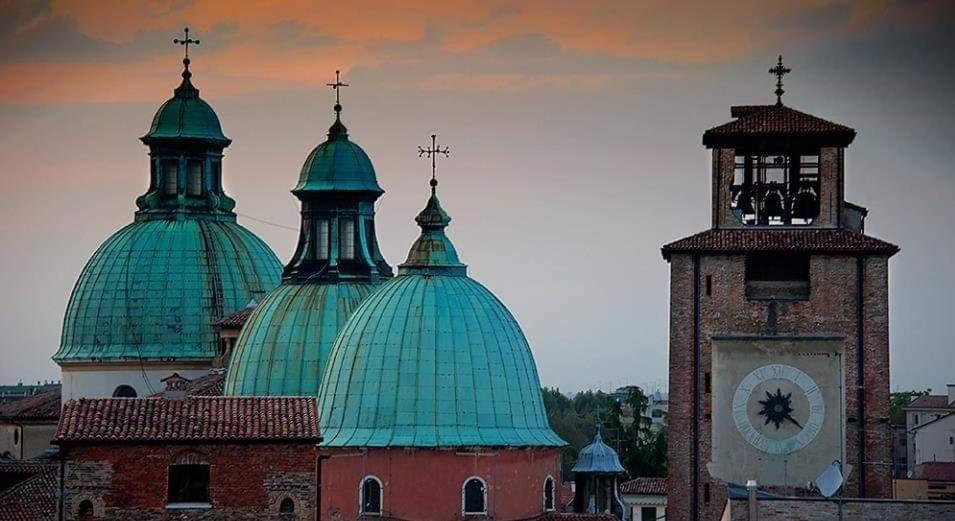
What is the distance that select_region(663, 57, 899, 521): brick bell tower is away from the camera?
65688mm

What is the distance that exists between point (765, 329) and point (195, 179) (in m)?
26.2

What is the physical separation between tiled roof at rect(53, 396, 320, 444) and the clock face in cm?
1108

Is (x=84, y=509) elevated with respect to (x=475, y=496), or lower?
lower

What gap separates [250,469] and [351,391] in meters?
9.14

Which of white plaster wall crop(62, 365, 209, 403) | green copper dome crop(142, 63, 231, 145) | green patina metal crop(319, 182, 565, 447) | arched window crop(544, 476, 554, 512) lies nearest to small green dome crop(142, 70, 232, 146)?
green copper dome crop(142, 63, 231, 145)

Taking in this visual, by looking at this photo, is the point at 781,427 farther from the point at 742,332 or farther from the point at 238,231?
the point at 238,231

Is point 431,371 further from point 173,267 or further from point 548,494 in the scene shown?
point 173,267

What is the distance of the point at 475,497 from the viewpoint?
217 feet

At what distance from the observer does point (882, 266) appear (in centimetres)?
6588

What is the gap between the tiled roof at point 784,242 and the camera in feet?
216

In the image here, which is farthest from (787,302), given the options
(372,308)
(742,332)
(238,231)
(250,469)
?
(238,231)

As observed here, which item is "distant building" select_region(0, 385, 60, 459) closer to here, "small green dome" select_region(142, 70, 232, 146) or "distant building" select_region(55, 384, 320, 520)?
"small green dome" select_region(142, 70, 232, 146)

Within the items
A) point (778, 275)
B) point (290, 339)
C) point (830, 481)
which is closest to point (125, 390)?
point (290, 339)

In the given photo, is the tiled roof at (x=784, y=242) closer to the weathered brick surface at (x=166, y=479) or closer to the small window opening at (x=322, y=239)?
the weathered brick surface at (x=166, y=479)
